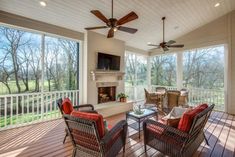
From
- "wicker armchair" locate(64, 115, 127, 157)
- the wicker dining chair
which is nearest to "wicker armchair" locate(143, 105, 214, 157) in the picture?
"wicker armchair" locate(64, 115, 127, 157)

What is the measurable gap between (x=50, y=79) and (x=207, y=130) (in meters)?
4.71

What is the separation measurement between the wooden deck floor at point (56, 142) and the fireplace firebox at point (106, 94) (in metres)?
1.75

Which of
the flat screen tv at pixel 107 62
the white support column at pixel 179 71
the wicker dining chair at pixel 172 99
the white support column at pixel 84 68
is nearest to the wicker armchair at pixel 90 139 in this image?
the white support column at pixel 84 68

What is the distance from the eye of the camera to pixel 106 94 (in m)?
5.70

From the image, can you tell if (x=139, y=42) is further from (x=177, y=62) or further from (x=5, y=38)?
(x=5, y=38)

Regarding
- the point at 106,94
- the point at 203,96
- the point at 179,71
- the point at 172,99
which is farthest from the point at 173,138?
the point at 179,71

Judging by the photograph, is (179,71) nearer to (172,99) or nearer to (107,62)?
(172,99)

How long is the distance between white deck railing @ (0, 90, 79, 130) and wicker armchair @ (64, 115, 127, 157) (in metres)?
2.65

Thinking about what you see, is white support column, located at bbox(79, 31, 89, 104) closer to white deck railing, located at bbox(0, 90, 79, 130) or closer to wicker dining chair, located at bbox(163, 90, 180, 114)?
white deck railing, located at bbox(0, 90, 79, 130)

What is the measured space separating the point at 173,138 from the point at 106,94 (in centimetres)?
373

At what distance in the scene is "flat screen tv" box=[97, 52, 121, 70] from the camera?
5.21 meters

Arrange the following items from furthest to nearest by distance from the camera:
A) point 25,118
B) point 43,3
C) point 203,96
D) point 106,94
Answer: point 203,96 → point 106,94 → point 25,118 → point 43,3

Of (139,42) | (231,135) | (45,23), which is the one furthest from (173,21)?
(45,23)

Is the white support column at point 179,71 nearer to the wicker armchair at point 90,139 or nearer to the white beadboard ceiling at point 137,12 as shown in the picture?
the white beadboard ceiling at point 137,12
